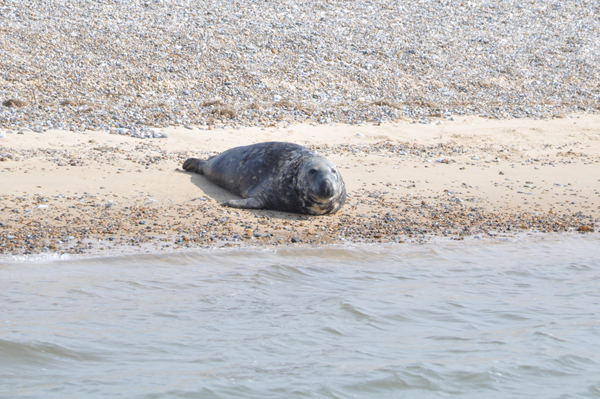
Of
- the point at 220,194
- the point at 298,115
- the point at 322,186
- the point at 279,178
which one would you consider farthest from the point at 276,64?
the point at 322,186

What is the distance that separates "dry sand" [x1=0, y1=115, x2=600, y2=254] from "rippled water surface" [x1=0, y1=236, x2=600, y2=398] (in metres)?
0.61

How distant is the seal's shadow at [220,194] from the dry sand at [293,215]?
0.03 metres

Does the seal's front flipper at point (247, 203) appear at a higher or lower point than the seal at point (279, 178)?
lower

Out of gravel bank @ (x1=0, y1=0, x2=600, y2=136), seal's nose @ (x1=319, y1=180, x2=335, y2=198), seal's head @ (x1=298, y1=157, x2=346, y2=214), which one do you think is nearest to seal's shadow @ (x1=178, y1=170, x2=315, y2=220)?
seal's head @ (x1=298, y1=157, x2=346, y2=214)

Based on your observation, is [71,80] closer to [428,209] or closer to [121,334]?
[428,209]

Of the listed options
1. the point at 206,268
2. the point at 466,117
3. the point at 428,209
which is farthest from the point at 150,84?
the point at 206,268

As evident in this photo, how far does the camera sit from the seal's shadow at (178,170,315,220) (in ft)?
23.1

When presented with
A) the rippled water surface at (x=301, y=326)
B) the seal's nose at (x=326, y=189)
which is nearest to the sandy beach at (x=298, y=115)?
the seal's nose at (x=326, y=189)

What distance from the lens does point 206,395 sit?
3248mm

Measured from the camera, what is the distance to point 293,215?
23.3 feet

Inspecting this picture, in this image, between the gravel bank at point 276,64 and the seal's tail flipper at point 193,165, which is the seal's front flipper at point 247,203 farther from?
the gravel bank at point 276,64

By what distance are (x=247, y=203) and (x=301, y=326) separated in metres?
3.11

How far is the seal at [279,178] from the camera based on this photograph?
6973 mm

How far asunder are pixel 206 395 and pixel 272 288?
169 centimetres
